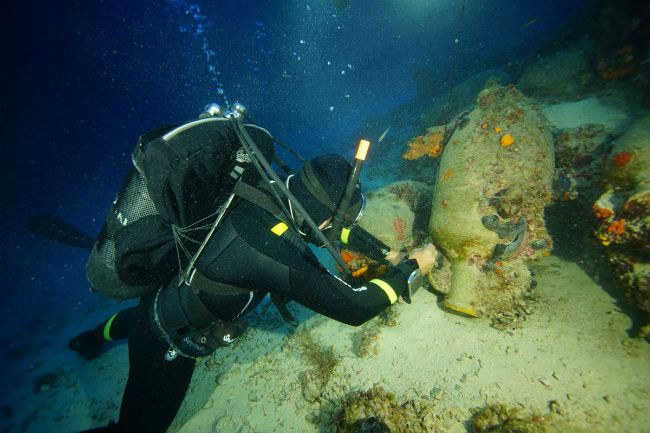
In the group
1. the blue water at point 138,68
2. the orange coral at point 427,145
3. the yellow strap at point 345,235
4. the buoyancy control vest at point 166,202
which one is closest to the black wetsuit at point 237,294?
the buoyancy control vest at point 166,202

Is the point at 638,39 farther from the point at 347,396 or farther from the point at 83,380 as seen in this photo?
the point at 83,380

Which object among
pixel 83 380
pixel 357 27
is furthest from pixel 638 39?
pixel 357 27

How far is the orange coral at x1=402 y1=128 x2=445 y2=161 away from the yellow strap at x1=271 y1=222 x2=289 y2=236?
17.7ft

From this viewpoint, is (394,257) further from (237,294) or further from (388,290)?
(237,294)

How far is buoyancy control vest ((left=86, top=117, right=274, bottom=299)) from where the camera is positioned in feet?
8.43

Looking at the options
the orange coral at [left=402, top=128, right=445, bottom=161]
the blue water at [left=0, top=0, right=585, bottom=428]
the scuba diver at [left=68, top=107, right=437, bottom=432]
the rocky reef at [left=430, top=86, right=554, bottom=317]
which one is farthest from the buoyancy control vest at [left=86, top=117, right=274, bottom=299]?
the orange coral at [left=402, top=128, right=445, bottom=161]

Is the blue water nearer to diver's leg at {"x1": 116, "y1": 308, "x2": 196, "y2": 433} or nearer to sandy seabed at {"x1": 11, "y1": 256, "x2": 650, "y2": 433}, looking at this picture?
sandy seabed at {"x1": 11, "y1": 256, "x2": 650, "y2": 433}

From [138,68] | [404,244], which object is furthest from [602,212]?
[138,68]

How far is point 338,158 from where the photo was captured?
3.13m

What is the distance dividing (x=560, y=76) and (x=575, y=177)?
6311 mm

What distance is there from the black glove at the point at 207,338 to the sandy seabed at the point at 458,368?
1.22m

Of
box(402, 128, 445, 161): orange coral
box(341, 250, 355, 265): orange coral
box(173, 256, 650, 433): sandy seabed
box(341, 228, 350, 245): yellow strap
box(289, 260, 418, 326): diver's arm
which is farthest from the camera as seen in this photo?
box(402, 128, 445, 161): orange coral

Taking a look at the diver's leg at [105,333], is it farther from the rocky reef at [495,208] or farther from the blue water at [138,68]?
the blue water at [138,68]

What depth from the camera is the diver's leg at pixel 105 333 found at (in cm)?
469
